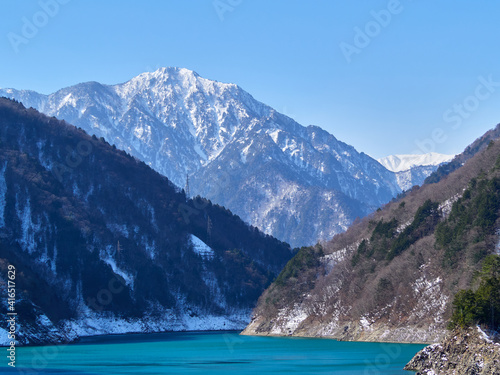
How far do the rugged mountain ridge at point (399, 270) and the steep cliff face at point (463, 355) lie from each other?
155ft

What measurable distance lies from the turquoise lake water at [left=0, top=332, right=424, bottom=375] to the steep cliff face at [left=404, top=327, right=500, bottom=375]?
272 inches

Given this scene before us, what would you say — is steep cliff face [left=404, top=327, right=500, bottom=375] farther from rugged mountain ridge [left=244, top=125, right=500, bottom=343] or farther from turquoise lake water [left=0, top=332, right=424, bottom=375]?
rugged mountain ridge [left=244, top=125, right=500, bottom=343]

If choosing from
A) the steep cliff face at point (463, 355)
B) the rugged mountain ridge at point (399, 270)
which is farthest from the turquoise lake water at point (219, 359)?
the rugged mountain ridge at point (399, 270)

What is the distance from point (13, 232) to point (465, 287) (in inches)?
4970

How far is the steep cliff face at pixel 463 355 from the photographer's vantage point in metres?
62.7

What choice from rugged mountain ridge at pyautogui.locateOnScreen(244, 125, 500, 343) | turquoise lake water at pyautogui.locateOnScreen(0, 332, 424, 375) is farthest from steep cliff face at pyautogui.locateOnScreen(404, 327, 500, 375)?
rugged mountain ridge at pyautogui.locateOnScreen(244, 125, 500, 343)

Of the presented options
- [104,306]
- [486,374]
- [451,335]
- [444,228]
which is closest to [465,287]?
[444,228]

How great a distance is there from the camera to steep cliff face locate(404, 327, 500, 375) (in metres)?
62.7

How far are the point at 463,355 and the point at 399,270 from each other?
74.7 metres

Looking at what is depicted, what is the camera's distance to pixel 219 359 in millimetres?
102250

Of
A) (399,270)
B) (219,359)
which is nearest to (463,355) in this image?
(219,359)

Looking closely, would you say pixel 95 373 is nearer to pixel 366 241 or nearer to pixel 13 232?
pixel 366 241

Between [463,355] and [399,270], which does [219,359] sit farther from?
[399,270]

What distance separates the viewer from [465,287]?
114625 mm
